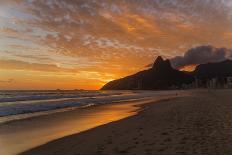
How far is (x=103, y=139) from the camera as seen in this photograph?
12.2 metres

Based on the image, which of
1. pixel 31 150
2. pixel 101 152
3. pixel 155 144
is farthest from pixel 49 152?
pixel 155 144

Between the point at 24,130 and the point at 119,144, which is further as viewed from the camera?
the point at 24,130

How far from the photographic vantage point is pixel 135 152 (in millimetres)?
9172

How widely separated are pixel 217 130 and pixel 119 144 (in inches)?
171

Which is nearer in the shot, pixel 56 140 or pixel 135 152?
pixel 135 152

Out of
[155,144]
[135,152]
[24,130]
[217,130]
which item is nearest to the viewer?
[135,152]

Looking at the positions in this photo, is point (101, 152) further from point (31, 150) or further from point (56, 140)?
point (56, 140)

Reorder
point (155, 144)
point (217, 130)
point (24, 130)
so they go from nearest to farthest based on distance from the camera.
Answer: point (155, 144) → point (217, 130) → point (24, 130)

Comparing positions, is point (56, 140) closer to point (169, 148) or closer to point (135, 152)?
point (135, 152)

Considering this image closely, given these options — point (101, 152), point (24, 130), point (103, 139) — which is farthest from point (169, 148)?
point (24, 130)

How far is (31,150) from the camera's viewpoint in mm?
10578

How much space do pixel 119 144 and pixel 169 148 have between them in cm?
215

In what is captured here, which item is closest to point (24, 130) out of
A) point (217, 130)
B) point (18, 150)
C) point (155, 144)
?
point (18, 150)

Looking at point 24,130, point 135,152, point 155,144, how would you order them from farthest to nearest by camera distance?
point 24,130
point 155,144
point 135,152
